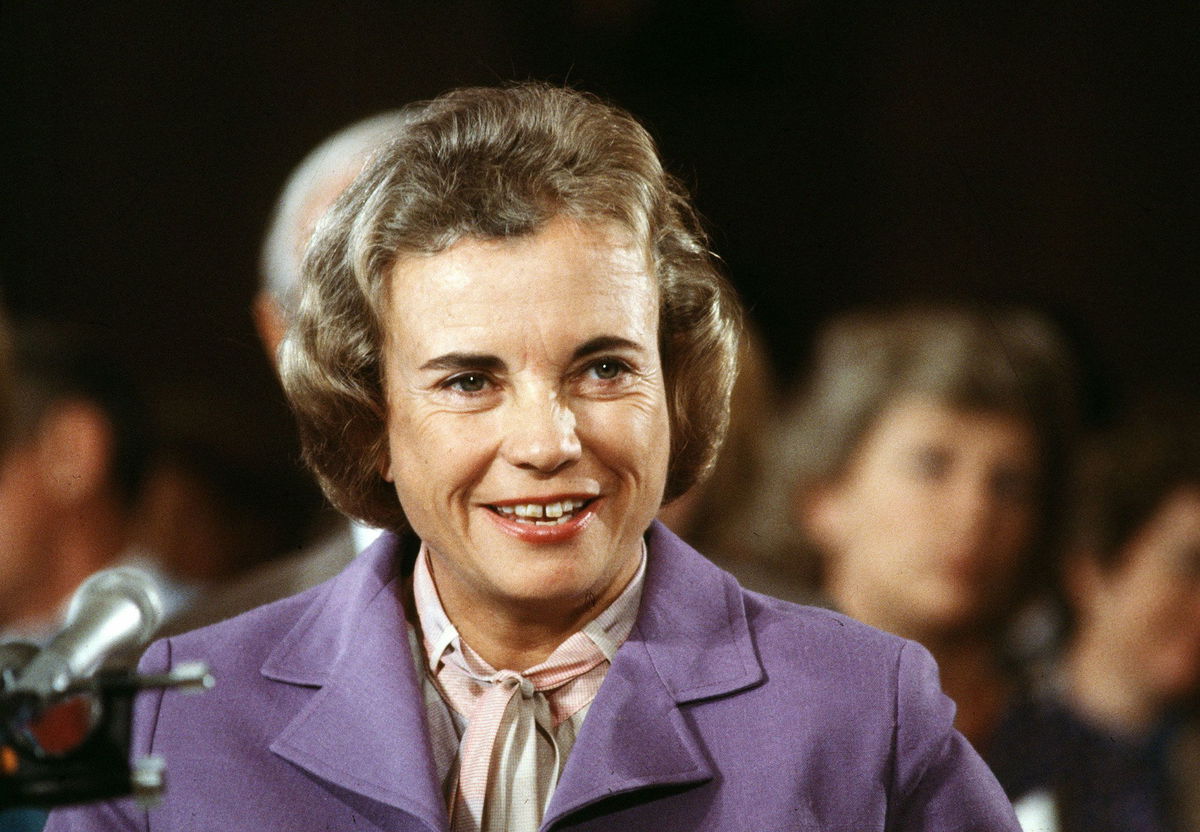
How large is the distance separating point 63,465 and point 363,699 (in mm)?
1437

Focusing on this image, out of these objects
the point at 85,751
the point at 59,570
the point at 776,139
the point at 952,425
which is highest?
the point at 776,139

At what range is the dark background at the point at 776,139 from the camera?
2.33 metres

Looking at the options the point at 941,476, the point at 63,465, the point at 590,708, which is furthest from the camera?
the point at 63,465

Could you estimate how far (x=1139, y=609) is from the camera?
2.63 m

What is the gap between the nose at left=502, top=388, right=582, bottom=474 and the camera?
1411 millimetres

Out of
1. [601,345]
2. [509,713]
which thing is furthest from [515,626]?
[601,345]

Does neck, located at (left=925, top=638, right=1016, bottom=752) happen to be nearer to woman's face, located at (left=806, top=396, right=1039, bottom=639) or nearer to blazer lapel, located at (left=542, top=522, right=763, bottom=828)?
woman's face, located at (left=806, top=396, right=1039, bottom=639)

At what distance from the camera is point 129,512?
263 cm

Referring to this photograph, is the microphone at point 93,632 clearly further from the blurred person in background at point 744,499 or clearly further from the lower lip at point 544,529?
the blurred person in background at point 744,499

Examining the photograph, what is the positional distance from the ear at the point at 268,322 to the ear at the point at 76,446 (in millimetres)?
550

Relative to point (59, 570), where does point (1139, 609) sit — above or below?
below

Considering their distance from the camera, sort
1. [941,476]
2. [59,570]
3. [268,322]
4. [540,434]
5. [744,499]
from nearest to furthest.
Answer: [540,434], [268,322], [744,499], [941,476], [59,570]

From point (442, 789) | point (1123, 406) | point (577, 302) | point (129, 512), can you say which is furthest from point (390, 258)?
point (1123, 406)

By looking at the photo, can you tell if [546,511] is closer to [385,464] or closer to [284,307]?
[385,464]
